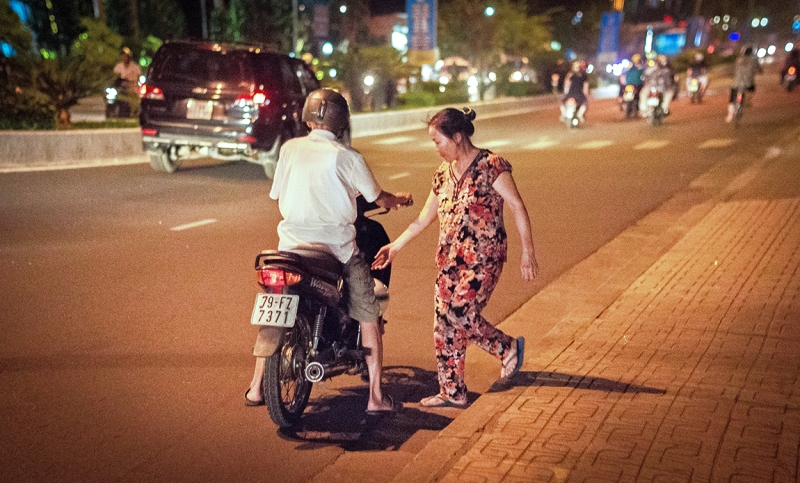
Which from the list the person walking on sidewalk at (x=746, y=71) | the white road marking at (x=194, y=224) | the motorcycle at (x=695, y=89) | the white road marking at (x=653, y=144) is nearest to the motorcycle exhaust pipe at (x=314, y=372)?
the white road marking at (x=194, y=224)

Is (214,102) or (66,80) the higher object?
(66,80)

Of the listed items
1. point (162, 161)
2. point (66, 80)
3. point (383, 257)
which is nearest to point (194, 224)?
point (162, 161)

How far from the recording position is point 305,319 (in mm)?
4750

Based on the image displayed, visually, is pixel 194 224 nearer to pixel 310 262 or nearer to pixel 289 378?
pixel 289 378

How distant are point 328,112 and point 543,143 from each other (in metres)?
17.1

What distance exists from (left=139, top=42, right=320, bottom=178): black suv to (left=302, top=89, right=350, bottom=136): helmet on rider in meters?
9.30

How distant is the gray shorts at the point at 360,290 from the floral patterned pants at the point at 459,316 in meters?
0.40

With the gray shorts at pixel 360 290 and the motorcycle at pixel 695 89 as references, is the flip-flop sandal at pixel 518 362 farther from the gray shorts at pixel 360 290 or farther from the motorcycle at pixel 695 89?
the motorcycle at pixel 695 89

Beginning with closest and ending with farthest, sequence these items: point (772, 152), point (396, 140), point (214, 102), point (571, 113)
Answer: point (214, 102) → point (772, 152) → point (396, 140) → point (571, 113)

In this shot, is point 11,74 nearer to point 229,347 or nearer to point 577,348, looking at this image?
point 229,347

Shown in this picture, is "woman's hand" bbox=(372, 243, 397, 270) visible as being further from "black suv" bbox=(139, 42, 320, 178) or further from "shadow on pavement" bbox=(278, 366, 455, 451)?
"black suv" bbox=(139, 42, 320, 178)

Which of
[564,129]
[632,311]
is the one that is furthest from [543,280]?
[564,129]

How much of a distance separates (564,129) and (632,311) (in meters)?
19.5

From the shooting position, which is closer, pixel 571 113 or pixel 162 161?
pixel 162 161
